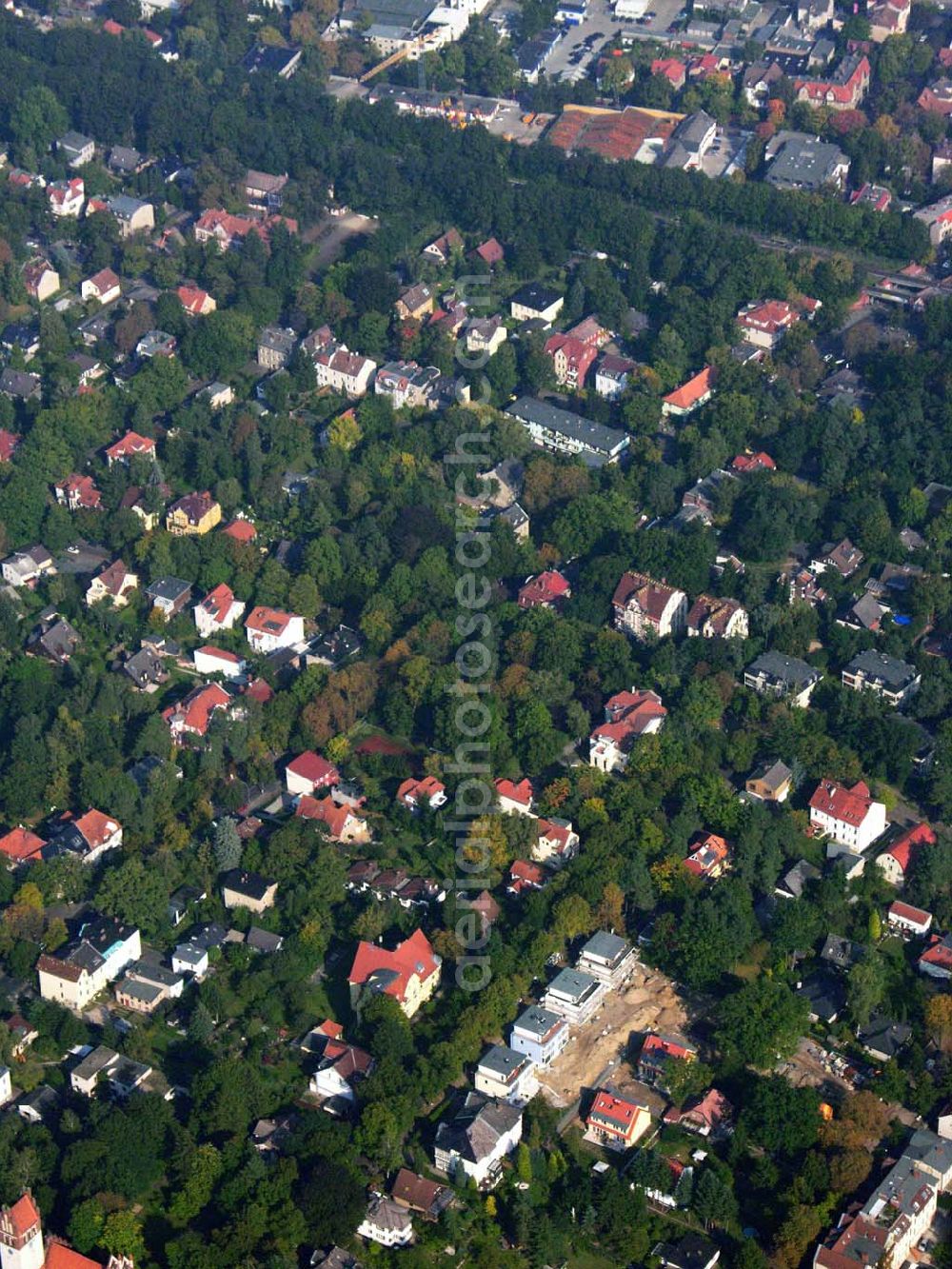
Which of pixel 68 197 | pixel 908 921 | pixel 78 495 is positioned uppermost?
pixel 908 921

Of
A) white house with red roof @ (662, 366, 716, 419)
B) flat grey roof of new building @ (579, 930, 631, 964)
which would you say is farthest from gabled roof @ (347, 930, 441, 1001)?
white house with red roof @ (662, 366, 716, 419)

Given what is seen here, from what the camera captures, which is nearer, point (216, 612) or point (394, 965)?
point (394, 965)

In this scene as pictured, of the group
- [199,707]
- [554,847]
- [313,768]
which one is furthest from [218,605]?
[554,847]

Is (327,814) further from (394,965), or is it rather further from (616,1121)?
(616,1121)

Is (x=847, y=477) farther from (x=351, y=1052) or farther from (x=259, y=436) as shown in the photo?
(x=351, y=1052)

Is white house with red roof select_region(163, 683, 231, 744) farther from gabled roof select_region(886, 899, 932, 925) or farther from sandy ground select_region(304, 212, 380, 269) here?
sandy ground select_region(304, 212, 380, 269)
